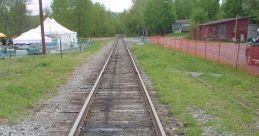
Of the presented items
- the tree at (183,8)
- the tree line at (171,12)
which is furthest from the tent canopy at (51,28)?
the tree at (183,8)

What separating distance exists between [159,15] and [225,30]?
A: 49.7 meters

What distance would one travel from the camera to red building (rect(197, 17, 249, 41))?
236ft

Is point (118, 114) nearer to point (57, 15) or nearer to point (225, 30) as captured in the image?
point (225, 30)

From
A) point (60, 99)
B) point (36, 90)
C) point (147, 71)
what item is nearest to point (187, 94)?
point (60, 99)

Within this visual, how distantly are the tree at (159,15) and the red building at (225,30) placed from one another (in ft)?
128

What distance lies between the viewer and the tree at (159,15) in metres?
122

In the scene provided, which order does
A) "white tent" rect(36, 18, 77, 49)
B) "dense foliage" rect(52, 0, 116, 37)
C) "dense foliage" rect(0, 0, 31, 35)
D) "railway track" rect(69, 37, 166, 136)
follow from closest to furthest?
"railway track" rect(69, 37, 166, 136) → "white tent" rect(36, 18, 77, 49) → "dense foliage" rect(0, 0, 31, 35) → "dense foliage" rect(52, 0, 116, 37)

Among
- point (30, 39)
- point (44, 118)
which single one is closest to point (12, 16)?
point (30, 39)

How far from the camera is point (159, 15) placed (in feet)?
403

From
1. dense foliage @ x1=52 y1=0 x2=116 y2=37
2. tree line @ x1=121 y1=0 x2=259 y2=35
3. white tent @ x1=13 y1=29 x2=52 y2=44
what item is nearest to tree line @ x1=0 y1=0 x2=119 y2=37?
dense foliage @ x1=52 y1=0 x2=116 y2=37

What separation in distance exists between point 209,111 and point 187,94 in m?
2.95

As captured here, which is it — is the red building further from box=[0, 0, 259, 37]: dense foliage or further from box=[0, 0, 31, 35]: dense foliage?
box=[0, 0, 31, 35]: dense foliage

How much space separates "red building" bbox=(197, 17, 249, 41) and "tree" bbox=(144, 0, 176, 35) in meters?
39.1

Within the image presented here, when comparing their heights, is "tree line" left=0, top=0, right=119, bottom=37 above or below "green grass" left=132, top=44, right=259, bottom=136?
above
